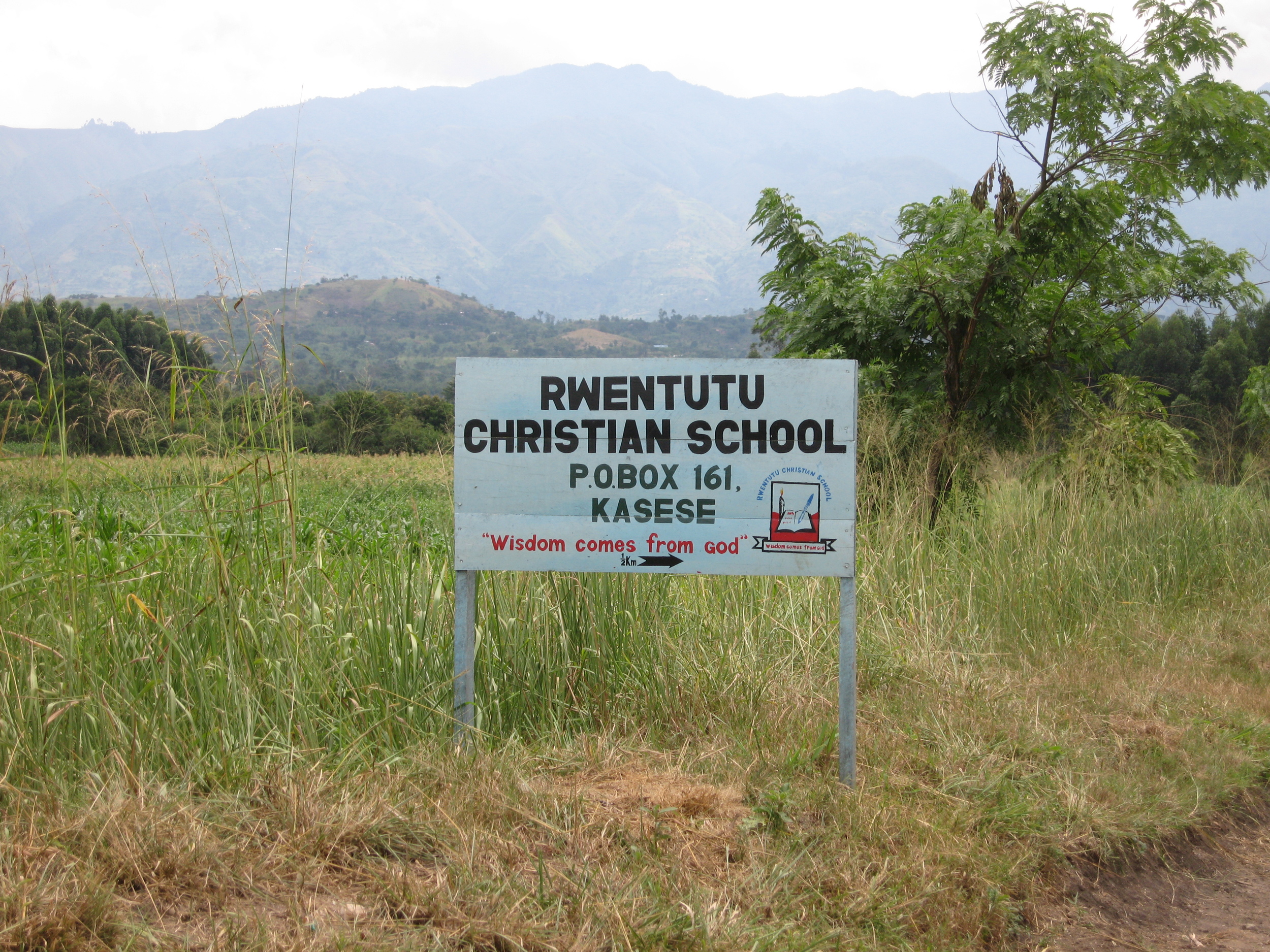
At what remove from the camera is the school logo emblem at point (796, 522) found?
132 inches

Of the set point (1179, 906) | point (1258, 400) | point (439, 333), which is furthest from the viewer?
point (439, 333)

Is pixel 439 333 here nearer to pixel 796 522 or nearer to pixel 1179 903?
pixel 796 522

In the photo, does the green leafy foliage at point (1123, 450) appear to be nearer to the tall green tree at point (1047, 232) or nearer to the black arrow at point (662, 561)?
the tall green tree at point (1047, 232)

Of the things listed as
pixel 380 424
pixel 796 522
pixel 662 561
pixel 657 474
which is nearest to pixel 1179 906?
pixel 796 522

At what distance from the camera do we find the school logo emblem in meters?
3.36

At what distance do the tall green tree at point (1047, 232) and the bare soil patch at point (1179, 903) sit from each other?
463cm

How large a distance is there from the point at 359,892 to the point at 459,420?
173 cm

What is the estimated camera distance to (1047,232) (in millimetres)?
8172

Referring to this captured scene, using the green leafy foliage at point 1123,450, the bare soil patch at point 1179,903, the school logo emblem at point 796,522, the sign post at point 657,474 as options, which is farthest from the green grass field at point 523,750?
the green leafy foliage at point 1123,450

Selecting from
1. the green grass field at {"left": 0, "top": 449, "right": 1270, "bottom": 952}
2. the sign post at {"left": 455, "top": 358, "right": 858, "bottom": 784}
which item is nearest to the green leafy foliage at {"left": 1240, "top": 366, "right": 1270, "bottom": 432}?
the green grass field at {"left": 0, "top": 449, "right": 1270, "bottom": 952}

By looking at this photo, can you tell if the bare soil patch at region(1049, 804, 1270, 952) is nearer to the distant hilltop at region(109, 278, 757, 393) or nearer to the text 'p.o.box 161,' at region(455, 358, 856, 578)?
the text 'p.o.box 161,' at region(455, 358, 856, 578)

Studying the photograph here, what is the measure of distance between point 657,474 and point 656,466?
3 cm

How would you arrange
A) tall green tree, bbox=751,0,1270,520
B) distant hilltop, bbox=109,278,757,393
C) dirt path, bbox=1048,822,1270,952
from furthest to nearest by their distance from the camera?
distant hilltop, bbox=109,278,757,393, tall green tree, bbox=751,0,1270,520, dirt path, bbox=1048,822,1270,952

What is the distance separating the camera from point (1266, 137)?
7.63 metres
